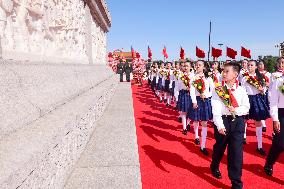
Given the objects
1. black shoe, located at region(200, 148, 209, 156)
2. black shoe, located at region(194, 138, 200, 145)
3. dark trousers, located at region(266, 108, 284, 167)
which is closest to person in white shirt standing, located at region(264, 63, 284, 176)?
dark trousers, located at region(266, 108, 284, 167)

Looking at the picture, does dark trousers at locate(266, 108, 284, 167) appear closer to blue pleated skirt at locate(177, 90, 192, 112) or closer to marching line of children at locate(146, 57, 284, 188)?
marching line of children at locate(146, 57, 284, 188)

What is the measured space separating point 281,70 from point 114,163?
3.03 metres

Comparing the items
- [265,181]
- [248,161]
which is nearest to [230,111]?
[265,181]

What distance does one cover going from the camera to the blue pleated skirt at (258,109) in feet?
22.2

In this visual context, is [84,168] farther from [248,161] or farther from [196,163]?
[248,161]

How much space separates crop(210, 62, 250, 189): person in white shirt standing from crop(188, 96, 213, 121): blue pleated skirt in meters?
2.13

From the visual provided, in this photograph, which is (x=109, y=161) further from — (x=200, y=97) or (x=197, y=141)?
(x=200, y=97)

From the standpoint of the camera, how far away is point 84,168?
453 centimetres

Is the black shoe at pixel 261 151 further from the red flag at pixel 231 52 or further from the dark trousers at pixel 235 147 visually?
the red flag at pixel 231 52

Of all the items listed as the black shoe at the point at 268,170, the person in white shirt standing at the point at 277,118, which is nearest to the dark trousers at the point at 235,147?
the person in white shirt standing at the point at 277,118

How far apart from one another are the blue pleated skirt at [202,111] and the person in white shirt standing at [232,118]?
213cm

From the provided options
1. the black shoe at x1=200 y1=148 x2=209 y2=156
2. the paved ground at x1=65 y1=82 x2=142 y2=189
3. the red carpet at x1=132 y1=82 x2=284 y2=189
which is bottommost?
the red carpet at x1=132 y1=82 x2=284 y2=189

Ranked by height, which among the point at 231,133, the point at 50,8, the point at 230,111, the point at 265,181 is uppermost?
the point at 50,8

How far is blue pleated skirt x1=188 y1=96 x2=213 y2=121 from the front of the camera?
6.57 m
